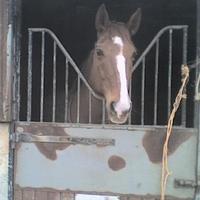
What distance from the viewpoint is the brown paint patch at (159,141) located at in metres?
3.23

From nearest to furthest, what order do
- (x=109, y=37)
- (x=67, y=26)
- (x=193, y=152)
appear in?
1. (x=193, y=152)
2. (x=109, y=37)
3. (x=67, y=26)

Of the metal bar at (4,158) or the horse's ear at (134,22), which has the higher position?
the horse's ear at (134,22)

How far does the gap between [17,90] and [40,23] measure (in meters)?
2.64

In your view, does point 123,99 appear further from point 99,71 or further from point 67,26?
point 67,26

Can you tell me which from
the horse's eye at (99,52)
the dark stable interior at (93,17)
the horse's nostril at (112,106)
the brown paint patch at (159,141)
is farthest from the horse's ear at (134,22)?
the dark stable interior at (93,17)

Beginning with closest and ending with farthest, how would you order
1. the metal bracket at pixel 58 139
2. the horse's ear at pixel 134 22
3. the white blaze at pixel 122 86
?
the white blaze at pixel 122 86
the metal bracket at pixel 58 139
the horse's ear at pixel 134 22

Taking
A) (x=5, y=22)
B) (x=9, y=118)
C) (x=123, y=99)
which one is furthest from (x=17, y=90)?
(x=123, y=99)

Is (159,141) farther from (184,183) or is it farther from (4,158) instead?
(4,158)

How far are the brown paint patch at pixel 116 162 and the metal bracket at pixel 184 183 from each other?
348 millimetres

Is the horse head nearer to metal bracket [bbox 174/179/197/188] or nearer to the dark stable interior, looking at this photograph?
metal bracket [bbox 174/179/197/188]

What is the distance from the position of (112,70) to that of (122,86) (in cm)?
21

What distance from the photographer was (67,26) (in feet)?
20.6

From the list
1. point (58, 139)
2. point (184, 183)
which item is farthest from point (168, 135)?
point (58, 139)

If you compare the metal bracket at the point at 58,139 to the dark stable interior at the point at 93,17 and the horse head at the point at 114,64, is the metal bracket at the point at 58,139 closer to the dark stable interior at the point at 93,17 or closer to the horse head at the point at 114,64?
the horse head at the point at 114,64
